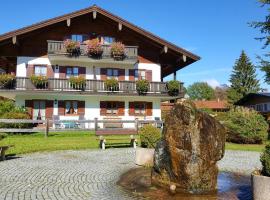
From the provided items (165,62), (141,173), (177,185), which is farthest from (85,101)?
(177,185)

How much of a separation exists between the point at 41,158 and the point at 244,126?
539 inches

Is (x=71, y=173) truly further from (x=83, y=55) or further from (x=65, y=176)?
(x=83, y=55)

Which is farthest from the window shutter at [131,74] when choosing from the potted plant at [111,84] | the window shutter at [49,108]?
the window shutter at [49,108]

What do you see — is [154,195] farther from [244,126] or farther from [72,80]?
[72,80]

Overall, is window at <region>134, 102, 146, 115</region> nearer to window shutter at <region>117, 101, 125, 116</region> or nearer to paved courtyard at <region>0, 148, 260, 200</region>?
window shutter at <region>117, 101, 125, 116</region>

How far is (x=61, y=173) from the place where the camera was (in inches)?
388

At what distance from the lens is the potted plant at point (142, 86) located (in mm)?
29547

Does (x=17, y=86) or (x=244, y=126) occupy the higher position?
(x=17, y=86)

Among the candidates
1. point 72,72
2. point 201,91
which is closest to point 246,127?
point 72,72

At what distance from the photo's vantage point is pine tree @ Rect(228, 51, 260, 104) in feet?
203

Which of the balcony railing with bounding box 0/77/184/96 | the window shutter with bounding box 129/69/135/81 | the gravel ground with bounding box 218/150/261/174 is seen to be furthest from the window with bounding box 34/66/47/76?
the gravel ground with bounding box 218/150/261/174

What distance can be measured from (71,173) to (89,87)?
1951 centimetres

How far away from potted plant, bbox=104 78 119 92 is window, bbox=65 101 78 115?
3.16m

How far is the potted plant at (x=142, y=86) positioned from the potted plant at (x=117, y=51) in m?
2.65
